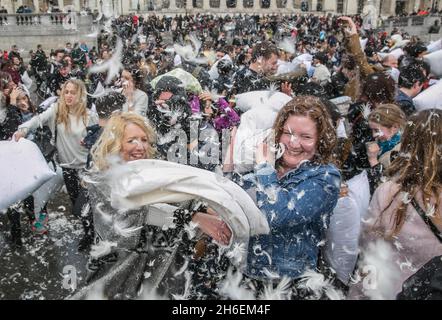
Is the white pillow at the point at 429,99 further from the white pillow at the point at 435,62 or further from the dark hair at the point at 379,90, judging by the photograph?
the white pillow at the point at 435,62

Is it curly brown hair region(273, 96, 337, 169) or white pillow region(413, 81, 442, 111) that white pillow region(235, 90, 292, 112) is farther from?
white pillow region(413, 81, 442, 111)

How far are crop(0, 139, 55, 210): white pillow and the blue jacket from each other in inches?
91.8

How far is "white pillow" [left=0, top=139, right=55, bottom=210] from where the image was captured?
12.0 feet

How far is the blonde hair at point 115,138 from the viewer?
8.16 feet

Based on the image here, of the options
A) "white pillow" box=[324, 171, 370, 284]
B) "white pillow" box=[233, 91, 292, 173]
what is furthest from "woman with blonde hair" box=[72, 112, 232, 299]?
"white pillow" box=[324, 171, 370, 284]

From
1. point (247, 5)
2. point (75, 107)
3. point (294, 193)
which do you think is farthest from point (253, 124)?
point (247, 5)

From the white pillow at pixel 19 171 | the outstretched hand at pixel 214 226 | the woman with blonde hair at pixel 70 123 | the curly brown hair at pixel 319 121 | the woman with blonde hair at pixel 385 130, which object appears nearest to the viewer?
the outstretched hand at pixel 214 226

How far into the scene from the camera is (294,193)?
2145 mm

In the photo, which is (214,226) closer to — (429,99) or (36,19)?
(429,99)

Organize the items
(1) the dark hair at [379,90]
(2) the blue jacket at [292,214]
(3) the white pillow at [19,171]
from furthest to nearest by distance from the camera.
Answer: (1) the dark hair at [379,90] → (3) the white pillow at [19,171] → (2) the blue jacket at [292,214]

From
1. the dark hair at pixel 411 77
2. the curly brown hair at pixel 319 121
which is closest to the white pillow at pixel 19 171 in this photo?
the curly brown hair at pixel 319 121

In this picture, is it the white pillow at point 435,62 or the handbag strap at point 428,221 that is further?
the white pillow at point 435,62

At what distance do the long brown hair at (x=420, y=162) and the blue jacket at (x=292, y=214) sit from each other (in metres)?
0.38

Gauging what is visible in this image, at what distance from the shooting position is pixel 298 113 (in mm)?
2383
